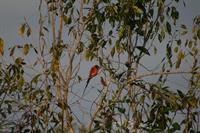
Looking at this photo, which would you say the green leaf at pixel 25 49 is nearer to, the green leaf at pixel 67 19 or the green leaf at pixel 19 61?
the green leaf at pixel 19 61

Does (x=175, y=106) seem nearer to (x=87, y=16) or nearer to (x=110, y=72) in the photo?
(x=110, y=72)

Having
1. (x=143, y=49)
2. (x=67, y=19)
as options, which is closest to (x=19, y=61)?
(x=67, y=19)

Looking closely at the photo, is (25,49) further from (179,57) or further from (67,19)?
(179,57)

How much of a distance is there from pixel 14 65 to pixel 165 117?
6.02 ft

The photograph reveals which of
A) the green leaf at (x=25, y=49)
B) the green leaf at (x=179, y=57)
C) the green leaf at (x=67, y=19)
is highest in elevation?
the green leaf at (x=67, y=19)

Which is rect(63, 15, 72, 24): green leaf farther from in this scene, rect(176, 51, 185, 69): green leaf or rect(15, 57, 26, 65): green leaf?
rect(176, 51, 185, 69): green leaf

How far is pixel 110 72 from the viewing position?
5633 mm

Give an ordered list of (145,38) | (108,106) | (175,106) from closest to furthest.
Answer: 1. (175,106)
2. (108,106)
3. (145,38)

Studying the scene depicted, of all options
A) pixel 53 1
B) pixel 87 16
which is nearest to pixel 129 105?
pixel 87 16

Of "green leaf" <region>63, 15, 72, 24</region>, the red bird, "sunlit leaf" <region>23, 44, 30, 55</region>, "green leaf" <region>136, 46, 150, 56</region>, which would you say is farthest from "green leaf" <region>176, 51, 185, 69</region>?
"sunlit leaf" <region>23, 44, 30, 55</region>

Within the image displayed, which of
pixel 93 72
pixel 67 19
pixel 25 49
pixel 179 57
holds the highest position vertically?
pixel 67 19

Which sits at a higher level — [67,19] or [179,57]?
[67,19]

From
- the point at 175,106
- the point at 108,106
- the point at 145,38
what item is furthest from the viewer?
the point at 145,38

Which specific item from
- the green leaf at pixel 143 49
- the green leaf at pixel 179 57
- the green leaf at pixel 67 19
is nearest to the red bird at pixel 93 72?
the green leaf at pixel 143 49
